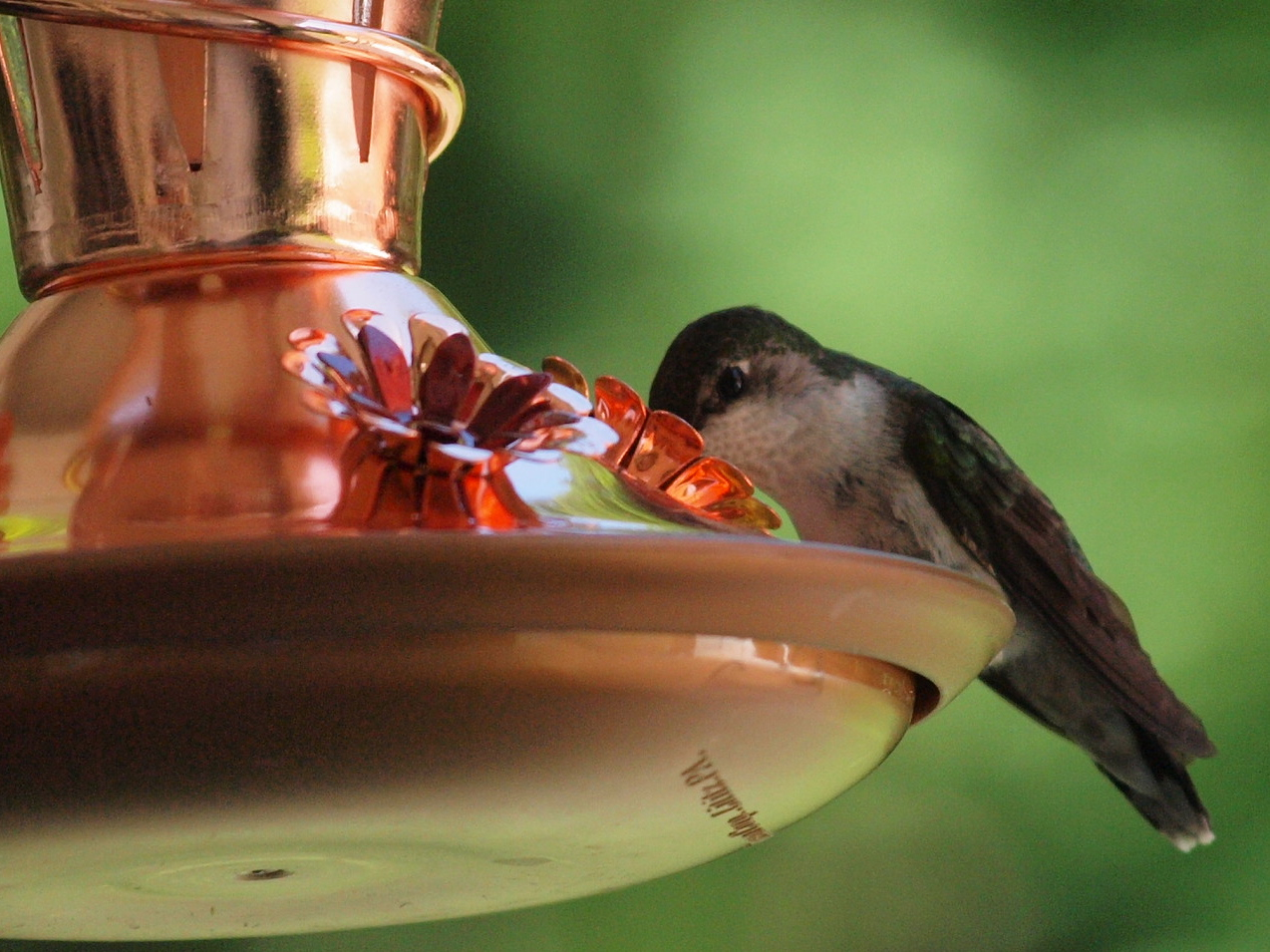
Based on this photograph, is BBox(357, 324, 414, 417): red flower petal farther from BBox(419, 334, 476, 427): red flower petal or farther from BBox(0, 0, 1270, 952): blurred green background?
BBox(0, 0, 1270, 952): blurred green background

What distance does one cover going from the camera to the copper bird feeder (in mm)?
518

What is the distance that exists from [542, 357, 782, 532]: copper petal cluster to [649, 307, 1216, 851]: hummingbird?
0.98 meters

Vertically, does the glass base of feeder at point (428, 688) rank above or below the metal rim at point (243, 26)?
below

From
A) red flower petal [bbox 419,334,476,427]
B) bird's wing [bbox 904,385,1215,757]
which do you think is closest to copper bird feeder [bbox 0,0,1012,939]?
red flower petal [bbox 419,334,476,427]

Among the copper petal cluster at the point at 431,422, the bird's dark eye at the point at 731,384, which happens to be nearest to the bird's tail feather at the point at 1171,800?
the bird's dark eye at the point at 731,384

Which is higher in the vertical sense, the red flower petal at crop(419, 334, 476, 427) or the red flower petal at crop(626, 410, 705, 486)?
the red flower petal at crop(419, 334, 476, 427)

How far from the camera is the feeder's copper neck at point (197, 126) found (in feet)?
2.29

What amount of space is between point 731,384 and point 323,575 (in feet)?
5.23

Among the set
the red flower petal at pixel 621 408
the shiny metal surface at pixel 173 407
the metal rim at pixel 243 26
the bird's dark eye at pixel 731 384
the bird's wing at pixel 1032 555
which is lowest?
the bird's wing at pixel 1032 555

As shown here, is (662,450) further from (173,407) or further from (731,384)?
(731,384)

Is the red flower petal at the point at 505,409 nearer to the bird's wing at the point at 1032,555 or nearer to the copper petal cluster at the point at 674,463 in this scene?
the copper petal cluster at the point at 674,463

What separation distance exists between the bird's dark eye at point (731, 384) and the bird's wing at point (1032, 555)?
0.76ft

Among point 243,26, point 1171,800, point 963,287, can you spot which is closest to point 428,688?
point 243,26

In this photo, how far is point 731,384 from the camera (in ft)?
6.79
